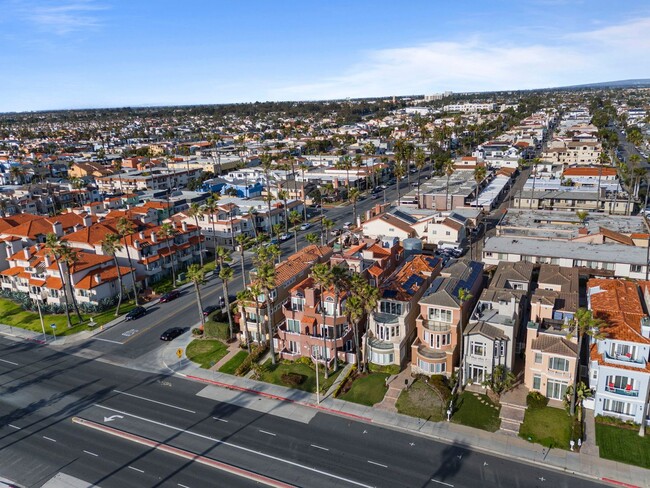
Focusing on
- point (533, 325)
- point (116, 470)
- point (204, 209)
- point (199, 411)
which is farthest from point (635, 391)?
point (204, 209)

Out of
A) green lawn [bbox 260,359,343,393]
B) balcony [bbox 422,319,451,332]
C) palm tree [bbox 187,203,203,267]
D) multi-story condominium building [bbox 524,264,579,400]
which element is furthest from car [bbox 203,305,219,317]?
multi-story condominium building [bbox 524,264,579,400]

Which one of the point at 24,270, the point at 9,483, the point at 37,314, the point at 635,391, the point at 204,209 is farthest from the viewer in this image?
the point at 204,209

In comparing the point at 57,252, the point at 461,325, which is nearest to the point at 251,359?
the point at 461,325

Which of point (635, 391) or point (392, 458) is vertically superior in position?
point (635, 391)

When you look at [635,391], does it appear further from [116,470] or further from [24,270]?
[24,270]

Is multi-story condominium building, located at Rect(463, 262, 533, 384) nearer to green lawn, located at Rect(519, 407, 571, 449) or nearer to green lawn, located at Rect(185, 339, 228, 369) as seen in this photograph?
green lawn, located at Rect(519, 407, 571, 449)
